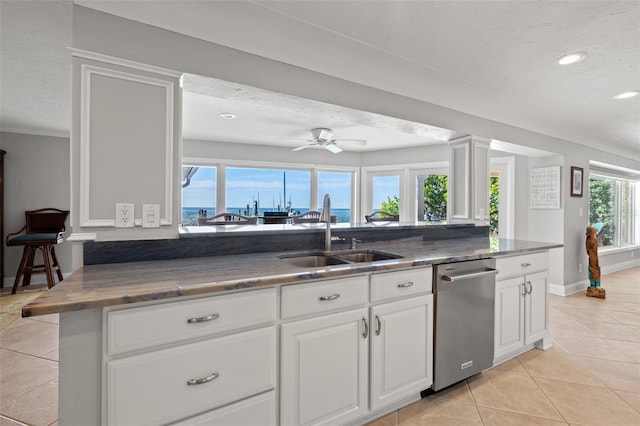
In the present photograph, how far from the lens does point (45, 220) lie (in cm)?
454

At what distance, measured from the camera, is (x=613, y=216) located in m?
6.61

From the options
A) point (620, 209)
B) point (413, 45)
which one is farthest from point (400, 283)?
point (620, 209)

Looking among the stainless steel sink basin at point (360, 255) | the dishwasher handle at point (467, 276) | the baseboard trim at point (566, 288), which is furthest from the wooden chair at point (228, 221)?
the baseboard trim at point (566, 288)

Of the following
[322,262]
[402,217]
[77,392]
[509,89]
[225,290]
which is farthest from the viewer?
[402,217]

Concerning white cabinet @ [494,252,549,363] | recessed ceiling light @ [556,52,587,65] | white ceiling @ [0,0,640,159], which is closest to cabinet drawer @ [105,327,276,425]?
white ceiling @ [0,0,640,159]

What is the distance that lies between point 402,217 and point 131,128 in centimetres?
550

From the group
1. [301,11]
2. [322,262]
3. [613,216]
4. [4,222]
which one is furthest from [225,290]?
[613,216]

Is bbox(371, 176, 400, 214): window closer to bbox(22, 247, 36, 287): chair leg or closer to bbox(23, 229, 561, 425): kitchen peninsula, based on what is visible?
bbox(23, 229, 561, 425): kitchen peninsula

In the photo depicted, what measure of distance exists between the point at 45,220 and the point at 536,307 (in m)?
6.24

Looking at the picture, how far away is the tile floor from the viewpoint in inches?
73.4

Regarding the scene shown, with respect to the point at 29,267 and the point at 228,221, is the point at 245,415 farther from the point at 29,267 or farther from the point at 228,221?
the point at 29,267

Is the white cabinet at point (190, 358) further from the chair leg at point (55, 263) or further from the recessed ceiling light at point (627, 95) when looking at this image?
the chair leg at point (55, 263)

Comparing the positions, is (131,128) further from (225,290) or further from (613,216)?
(613,216)

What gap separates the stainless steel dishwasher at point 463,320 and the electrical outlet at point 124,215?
181 cm
